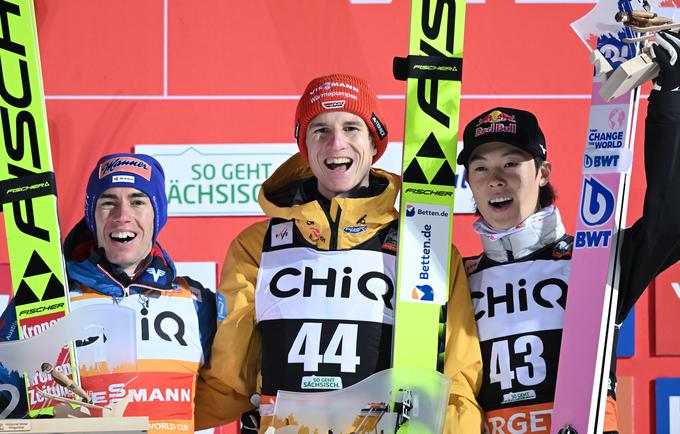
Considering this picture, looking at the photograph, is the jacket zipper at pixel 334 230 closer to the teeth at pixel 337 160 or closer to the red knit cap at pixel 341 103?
the teeth at pixel 337 160

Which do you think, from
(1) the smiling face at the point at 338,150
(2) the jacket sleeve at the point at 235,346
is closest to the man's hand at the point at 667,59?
(1) the smiling face at the point at 338,150

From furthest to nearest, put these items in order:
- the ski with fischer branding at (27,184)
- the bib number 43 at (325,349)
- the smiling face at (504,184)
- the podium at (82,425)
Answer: the ski with fischer branding at (27,184), the smiling face at (504,184), the bib number 43 at (325,349), the podium at (82,425)

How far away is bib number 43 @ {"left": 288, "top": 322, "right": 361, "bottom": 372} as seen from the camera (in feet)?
11.5

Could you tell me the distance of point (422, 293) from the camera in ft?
11.7

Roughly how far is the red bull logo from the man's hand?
525 millimetres

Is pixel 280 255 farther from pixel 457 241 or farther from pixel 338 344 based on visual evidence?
pixel 457 241

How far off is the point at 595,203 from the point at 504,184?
306mm

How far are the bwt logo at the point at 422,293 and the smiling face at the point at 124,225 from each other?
0.92 meters

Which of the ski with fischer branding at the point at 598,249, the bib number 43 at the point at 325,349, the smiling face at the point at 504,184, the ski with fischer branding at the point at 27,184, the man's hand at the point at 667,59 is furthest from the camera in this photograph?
the ski with fischer branding at the point at 27,184

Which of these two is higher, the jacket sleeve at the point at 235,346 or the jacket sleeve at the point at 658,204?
the jacket sleeve at the point at 658,204

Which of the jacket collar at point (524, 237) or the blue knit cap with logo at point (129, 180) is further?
the blue knit cap with logo at point (129, 180)

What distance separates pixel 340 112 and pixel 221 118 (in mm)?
1298

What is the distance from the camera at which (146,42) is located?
16.1 ft

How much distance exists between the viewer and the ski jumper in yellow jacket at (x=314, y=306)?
3520mm
